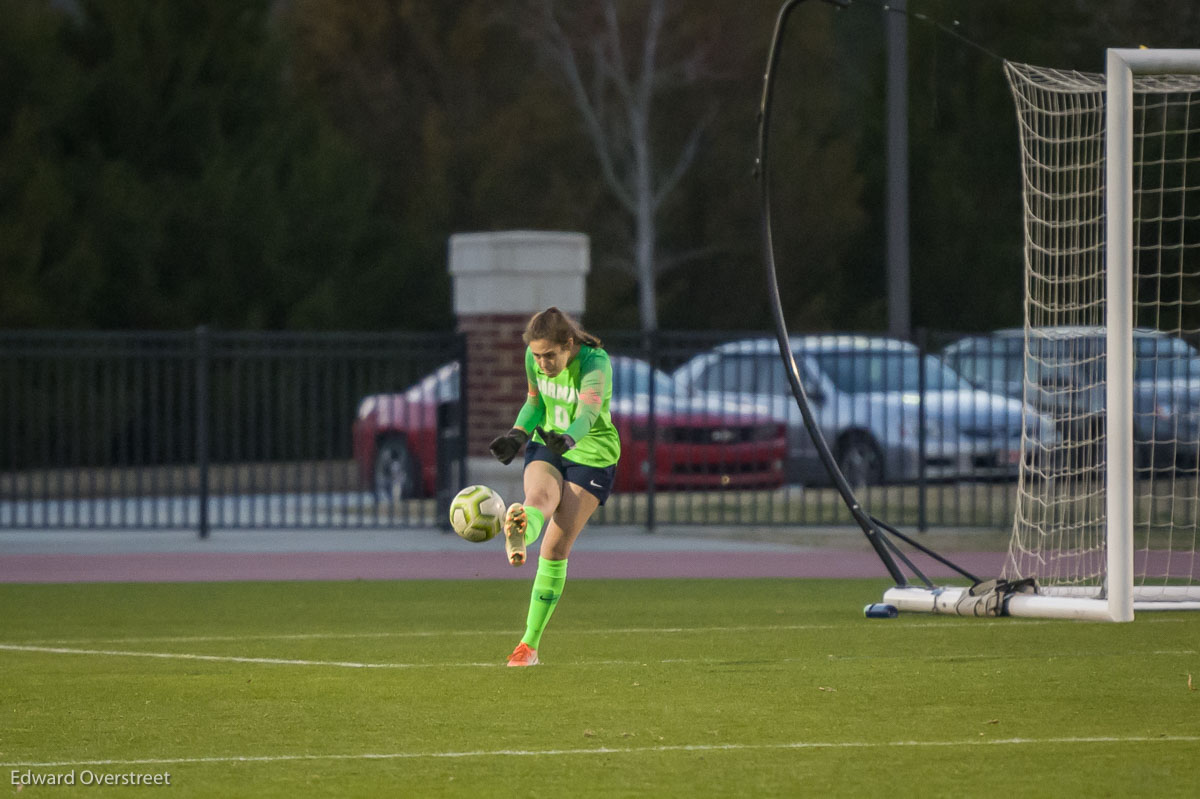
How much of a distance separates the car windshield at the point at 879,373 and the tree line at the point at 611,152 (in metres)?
13.5

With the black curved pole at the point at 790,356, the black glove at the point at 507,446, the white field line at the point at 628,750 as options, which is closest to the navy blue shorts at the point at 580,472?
the black glove at the point at 507,446

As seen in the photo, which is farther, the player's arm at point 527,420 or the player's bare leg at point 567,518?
the player's bare leg at point 567,518

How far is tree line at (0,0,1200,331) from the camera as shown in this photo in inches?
1321

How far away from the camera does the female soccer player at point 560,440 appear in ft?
31.5

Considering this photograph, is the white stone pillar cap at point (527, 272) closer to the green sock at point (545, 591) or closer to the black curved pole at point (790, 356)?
the black curved pole at point (790, 356)

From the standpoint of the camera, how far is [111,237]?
102 feet

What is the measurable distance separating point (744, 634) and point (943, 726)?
343 cm

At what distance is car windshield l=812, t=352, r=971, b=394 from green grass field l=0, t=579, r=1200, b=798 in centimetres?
600

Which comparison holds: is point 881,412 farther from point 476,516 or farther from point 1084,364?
point 476,516

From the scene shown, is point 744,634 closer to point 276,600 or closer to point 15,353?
point 276,600

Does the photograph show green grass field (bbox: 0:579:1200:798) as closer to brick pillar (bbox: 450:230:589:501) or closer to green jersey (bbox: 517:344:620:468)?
green jersey (bbox: 517:344:620:468)

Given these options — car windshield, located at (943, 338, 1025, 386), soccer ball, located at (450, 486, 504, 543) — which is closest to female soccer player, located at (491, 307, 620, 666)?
soccer ball, located at (450, 486, 504, 543)

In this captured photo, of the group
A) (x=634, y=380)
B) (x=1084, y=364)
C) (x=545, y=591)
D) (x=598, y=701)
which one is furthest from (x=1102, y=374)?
(x=598, y=701)

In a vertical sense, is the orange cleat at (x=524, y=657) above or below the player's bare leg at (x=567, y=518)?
below
